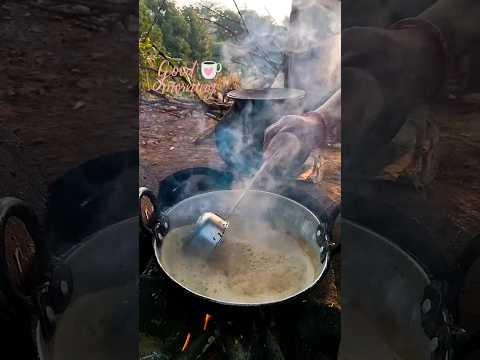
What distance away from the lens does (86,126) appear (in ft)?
8.39

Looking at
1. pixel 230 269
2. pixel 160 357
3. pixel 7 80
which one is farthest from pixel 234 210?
A: pixel 7 80

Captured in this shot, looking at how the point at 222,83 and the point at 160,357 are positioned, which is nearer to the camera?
the point at 160,357

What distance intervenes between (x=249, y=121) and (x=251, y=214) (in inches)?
23.4

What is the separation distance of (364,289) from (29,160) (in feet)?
7.48

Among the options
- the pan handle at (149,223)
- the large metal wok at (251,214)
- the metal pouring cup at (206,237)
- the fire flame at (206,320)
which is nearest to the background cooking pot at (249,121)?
the large metal wok at (251,214)

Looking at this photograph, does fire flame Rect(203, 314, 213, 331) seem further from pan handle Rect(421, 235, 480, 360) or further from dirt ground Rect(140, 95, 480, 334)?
pan handle Rect(421, 235, 480, 360)

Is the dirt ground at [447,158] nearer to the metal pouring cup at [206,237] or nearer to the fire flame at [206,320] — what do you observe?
the metal pouring cup at [206,237]

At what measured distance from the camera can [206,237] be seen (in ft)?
8.22

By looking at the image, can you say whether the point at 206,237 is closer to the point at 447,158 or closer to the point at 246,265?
the point at 246,265

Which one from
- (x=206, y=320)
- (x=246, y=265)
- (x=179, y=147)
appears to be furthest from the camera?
(x=179, y=147)

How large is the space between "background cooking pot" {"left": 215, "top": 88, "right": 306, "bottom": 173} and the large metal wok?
8.5 inches

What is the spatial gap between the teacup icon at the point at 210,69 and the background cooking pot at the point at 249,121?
0.51ft

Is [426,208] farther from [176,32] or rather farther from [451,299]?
[176,32]

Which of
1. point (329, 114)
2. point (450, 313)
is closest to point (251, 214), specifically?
point (329, 114)
